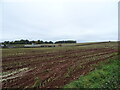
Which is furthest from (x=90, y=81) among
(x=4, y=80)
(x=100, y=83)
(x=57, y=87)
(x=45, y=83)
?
(x=4, y=80)

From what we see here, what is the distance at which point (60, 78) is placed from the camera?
21.2ft

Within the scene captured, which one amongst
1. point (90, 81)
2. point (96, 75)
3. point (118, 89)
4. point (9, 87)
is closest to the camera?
point (118, 89)

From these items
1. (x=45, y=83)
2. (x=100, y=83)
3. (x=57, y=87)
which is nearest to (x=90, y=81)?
(x=100, y=83)

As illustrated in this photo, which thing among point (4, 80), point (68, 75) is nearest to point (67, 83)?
point (68, 75)

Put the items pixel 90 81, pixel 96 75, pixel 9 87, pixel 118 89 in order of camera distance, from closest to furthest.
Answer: pixel 118 89
pixel 9 87
pixel 90 81
pixel 96 75

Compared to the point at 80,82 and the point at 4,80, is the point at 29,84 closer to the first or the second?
the point at 4,80

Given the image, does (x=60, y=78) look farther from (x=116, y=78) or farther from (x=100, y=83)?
(x=116, y=78)

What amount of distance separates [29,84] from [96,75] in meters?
3.90

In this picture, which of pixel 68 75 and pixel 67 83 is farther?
pixel 68 75

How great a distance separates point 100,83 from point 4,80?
534 cm

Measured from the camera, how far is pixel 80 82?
581 centimetres

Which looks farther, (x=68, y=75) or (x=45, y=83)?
(x=68, y=75)

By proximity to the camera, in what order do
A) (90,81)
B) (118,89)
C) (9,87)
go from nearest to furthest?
(118,89), (9,87), (90,81)

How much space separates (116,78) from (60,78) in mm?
3218
